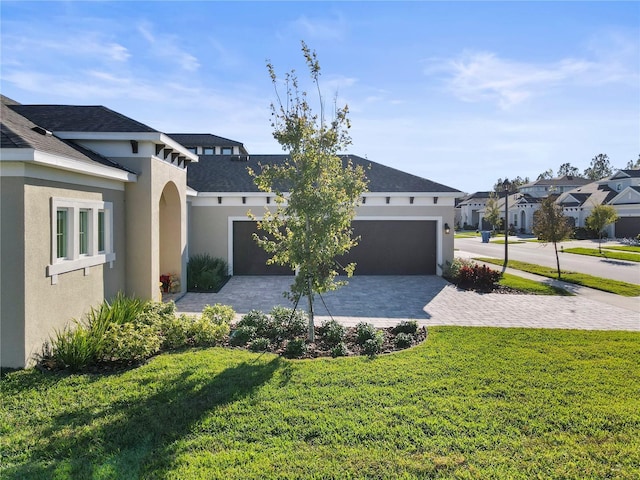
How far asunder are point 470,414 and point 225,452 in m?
2.87

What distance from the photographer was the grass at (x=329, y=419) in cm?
397

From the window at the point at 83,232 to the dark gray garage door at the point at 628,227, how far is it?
47365 millimetres

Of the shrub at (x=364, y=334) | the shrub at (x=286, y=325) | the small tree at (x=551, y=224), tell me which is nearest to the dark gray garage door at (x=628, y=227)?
the small tree at (x=551, y=224)

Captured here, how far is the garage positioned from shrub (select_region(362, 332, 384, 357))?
9931 millimetres

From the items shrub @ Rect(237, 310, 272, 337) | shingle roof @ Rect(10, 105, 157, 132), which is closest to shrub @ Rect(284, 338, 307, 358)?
shrub @ Rect(237, 310, 272, 337)

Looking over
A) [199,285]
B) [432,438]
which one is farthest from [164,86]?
[432,438]

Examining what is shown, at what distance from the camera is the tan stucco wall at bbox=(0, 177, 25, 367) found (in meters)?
6.25

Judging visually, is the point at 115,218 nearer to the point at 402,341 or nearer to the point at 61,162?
the point at 61,162

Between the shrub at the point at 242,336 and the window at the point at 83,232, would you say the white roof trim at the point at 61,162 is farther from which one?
the shrub at the point at 242,336

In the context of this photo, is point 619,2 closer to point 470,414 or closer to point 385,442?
point 470,414

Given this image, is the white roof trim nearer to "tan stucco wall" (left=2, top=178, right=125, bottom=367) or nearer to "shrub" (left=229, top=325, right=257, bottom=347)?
"tan stucco wall" (left=2, top=178, right=125, bottom=367)

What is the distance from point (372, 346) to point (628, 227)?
4532 centimetres

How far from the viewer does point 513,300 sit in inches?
504

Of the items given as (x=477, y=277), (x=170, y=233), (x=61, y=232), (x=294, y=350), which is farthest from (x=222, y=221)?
(x=294, y=350)
